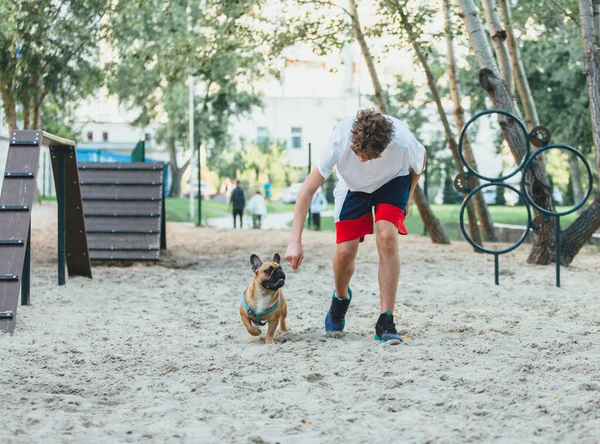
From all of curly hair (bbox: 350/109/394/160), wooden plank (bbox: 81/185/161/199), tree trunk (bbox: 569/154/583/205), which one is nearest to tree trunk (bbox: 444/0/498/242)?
wooden plank (bbox: 81/185/161/199)

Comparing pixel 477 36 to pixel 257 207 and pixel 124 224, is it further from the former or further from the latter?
pixel 257 207

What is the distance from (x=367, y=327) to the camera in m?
6.42

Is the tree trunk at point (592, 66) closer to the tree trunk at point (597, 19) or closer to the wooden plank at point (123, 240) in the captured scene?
the tree trunk at point (597, 19)

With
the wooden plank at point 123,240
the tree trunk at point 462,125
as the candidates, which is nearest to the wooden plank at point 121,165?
the wooden plank at point 123,240

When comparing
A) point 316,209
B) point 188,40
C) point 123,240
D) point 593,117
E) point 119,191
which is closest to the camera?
point 593,117

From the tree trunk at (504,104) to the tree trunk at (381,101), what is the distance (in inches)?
136

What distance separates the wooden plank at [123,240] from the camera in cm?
1150

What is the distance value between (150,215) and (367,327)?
5.89 m

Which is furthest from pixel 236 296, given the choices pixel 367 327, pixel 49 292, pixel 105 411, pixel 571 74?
pixel 571 74

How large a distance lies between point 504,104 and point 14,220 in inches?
273

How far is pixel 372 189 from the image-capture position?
5582mm

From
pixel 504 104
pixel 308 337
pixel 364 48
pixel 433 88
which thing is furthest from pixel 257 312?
pixel 364 48

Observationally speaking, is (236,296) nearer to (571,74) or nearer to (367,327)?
(367,327)

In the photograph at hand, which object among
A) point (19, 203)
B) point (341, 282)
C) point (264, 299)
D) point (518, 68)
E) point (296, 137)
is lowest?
point (264, 299)
